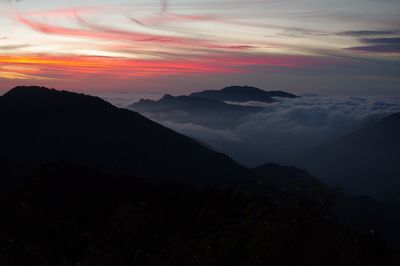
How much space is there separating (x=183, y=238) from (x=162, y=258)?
1011mm

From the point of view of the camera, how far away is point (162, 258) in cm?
1238

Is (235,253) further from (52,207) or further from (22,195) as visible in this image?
(22,195)

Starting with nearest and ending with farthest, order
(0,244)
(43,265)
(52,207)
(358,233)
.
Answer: (43,265) < (358,233) < (0,244) < (52,207)

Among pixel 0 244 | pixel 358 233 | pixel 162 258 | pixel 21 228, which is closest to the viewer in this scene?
pixel 162 258

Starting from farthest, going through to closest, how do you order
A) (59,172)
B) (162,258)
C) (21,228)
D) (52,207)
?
(59,172), (52,207), (21,228), (162,258)

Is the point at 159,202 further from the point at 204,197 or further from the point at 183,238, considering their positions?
the point at 183,238

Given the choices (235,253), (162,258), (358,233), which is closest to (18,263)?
(162,258)

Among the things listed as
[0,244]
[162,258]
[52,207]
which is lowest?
[52,207]

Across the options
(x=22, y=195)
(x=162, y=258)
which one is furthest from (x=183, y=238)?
(x=22, y=195)

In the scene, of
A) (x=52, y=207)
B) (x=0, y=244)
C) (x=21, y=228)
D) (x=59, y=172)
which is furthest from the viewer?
(x=59, y=172)

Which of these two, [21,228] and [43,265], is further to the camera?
[21,228]

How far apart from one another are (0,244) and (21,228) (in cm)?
3380

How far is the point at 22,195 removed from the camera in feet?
249

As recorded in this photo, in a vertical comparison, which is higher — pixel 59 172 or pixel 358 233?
pixel 358 233
